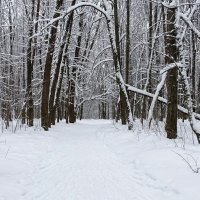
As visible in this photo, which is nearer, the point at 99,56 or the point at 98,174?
the point at 98,174

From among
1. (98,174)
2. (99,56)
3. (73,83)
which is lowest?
(98,174)

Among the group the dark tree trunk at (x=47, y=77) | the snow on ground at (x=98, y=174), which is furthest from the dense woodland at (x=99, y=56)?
the snow on ground at (x=98, y=174)

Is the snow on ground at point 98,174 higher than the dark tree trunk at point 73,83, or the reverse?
the dark tree trunk at point 73,83

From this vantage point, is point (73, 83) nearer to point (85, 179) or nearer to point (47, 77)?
point (47, 77)

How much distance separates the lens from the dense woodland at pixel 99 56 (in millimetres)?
11385

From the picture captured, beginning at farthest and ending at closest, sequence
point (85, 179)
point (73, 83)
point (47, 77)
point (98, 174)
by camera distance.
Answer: point (73, 83), point (47, 77), point (98, 174), point (85, 179)

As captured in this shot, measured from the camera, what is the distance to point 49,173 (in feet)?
23.5

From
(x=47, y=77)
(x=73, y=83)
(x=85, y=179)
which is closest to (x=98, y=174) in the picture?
(x=85, y=179)

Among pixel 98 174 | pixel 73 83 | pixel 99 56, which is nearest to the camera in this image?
pixel 98 174

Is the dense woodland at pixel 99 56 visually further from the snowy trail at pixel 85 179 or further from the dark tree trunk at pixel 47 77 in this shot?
the snowy trail at pixel 85 179

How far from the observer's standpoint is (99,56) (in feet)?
94.4

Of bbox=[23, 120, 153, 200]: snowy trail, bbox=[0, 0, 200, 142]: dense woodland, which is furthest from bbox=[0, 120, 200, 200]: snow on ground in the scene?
bbox=[0, 0, 200, 142]: dense woodland

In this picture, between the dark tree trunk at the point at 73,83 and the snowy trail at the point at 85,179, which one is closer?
the snowy trail at the point at 85,179

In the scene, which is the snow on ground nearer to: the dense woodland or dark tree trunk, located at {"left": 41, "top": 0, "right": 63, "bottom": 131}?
the dense woodland
